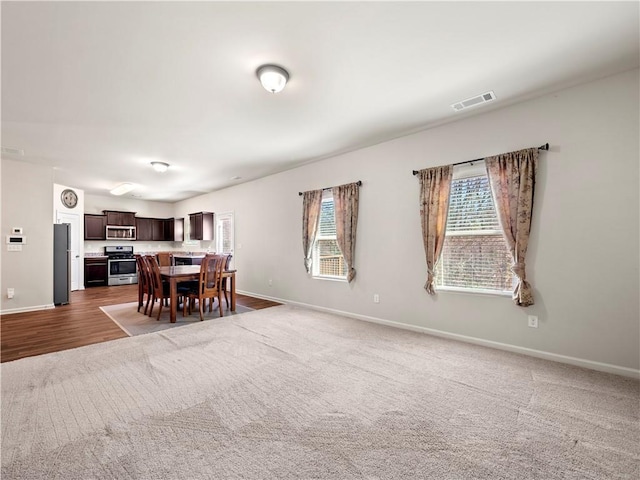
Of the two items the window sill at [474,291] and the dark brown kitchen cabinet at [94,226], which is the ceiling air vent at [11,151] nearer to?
the dark brown kitchen cabinet at [94,226]

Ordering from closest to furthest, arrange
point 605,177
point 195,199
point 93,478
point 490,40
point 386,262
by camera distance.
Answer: point 93,478
point 490,40
point 605,177
point 386,262
point 195,199

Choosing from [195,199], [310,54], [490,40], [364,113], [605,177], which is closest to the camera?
[490,40]

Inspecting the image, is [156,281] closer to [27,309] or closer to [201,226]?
[27,309]

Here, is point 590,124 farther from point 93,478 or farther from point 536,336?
point 93,478

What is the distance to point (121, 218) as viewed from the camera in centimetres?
923

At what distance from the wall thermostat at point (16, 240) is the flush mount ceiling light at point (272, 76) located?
5.57 m

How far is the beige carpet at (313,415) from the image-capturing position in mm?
1605

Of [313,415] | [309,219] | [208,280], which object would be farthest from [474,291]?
[208,280]

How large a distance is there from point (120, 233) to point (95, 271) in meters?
1.39

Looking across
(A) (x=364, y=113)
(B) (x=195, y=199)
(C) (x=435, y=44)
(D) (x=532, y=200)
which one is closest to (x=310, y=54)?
(C) (x=435, y=44)

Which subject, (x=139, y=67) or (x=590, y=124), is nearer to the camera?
(x=139, y=67)

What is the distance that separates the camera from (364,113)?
3.52 metres

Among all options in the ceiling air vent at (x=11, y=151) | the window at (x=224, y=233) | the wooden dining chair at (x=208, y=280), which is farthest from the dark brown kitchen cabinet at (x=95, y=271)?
the wooden dining chair at (x=208, y=280)

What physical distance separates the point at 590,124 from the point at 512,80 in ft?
2.86
